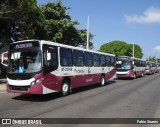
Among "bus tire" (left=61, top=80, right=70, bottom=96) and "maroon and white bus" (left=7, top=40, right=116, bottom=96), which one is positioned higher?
"maroon and white bus" (left=7, top=40, right=116, bottom=96)

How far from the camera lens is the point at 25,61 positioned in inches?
513

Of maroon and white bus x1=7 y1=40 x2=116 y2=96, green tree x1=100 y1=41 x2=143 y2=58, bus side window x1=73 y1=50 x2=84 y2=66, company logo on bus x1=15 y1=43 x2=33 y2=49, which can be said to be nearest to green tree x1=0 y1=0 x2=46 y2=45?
bus side window x1=73 y1=50 x2=84 y2=66

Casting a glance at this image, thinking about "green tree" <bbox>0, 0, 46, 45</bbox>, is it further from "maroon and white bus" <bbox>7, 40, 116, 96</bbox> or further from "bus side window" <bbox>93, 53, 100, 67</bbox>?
"maroon and white bus" <bbox>7, 40, 116, 96</bbox>

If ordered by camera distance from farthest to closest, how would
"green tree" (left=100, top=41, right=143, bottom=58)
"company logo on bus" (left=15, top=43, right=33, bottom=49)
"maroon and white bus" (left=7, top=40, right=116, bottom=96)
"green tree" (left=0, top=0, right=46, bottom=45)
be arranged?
"green tree" (left=100, top=41, right=143, bottom=58)
"green tree" (left=0, top=0, right=46, bottom=45)
"company logo on bus" (left=15, top=43, right=33, bottom=49)
"maroon and white bus" (left=7, top=40, right=116, bottom=96)

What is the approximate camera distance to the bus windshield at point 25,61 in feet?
41.8

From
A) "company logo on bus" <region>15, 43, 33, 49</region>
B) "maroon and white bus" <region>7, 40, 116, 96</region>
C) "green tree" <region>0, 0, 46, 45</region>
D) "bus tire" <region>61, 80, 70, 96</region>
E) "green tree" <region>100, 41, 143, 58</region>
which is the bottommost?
"bus tire" <region>61, 80, 70, 96</region>

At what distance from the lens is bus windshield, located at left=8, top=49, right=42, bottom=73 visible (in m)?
12.7

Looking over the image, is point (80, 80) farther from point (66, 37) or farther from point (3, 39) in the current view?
point (66, 37)

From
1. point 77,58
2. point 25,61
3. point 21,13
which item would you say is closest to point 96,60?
point 77,58

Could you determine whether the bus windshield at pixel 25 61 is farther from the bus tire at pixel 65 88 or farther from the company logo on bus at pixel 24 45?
the bus tire at pixel 65 88

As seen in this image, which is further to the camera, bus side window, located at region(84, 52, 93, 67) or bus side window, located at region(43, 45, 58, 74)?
bus side window, located at region(84, 52, 93, 67)

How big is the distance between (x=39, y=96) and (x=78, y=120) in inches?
244

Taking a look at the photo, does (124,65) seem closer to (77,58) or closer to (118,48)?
(77,58)

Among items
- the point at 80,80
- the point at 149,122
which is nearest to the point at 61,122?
the point at 149,122
